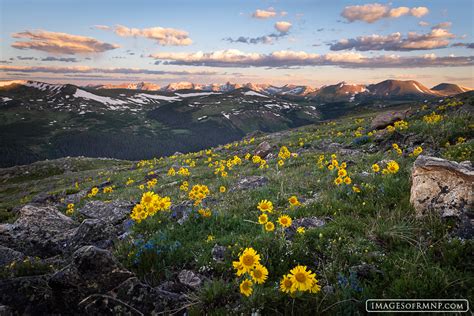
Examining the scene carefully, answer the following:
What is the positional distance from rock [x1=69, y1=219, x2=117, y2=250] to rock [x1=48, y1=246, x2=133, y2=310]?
223 centimetres

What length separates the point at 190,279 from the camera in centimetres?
480

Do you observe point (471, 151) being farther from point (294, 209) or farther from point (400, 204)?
point (294, 209)

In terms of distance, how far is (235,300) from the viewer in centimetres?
411

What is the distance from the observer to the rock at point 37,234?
6461mm

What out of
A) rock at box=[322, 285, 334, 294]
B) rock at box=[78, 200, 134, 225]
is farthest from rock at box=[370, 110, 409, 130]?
rock at box=[322, 285, 334, 294]

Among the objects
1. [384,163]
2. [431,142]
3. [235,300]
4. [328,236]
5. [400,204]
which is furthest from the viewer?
[431,142]

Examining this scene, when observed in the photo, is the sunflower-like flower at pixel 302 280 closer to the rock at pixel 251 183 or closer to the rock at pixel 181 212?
the rock at pixel 181 212

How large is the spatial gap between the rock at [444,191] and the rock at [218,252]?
368 cm

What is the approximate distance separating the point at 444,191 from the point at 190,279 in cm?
488

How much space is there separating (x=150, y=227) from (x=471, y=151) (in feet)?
29.2

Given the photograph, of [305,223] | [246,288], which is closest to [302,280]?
[246,288]

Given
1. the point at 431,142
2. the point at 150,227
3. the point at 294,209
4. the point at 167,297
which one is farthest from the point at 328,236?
the point at 431,142

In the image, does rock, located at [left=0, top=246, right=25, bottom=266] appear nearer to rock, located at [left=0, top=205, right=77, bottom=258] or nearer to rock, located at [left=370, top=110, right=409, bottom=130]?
rock, located at [left=0, top=205, right=77, bottom=258]

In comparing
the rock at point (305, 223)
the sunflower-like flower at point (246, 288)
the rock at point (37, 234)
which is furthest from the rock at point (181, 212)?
the sunflower-like flower at point (246, 288)
